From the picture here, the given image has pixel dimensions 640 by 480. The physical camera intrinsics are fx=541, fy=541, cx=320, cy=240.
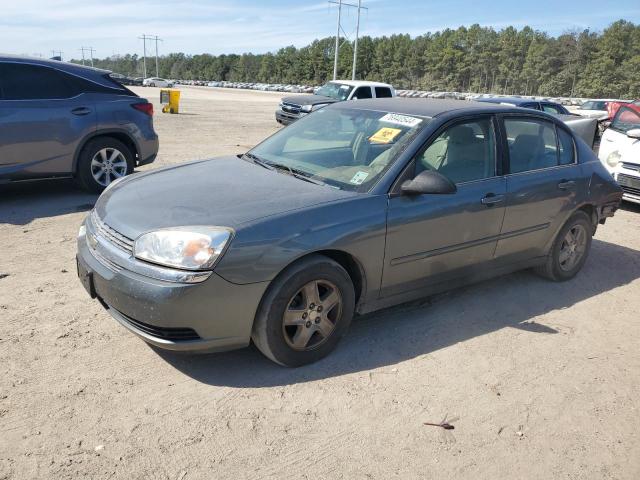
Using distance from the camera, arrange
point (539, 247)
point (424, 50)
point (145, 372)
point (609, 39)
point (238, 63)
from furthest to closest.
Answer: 1. point (238, 63)
2. point (424, 50)
3. point (609, 39)
4. point (539, 247)
5. point (145, 372)

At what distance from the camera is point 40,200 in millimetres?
7035

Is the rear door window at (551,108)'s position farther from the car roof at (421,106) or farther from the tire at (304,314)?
the tire at (304,314)

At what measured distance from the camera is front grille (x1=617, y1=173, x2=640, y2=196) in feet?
27.5

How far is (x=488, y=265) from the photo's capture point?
4.44 metres

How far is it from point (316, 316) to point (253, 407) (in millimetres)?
683

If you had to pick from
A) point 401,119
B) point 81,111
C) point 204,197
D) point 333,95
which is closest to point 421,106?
point 401,119

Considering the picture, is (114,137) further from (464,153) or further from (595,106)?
(595,106)

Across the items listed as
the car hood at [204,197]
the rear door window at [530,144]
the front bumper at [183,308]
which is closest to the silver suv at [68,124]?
the car hood at [204,197]

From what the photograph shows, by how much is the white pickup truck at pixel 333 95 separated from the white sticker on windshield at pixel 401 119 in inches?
548

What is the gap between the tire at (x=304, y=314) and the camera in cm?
315

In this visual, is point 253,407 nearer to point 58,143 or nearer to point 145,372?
point 145,372

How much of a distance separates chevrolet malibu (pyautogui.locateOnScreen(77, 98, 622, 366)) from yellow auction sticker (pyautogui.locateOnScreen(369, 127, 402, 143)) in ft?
0.04

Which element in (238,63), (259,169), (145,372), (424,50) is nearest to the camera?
(145,372)

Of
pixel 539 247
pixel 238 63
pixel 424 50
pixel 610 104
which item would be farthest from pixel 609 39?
pixel 238 63
